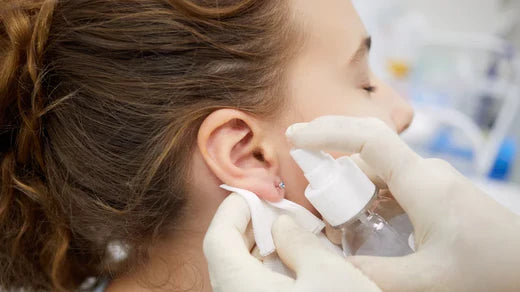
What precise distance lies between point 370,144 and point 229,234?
24 cm

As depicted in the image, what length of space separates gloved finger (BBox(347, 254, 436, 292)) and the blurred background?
4.02 ft

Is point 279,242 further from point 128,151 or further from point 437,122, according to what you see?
point 437,122

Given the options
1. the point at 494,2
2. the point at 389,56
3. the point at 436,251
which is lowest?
the point at 389,56

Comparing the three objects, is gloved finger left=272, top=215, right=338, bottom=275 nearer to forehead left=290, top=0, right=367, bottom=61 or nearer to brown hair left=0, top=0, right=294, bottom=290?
brown hair left=0, top=0, right=294, bottom=290

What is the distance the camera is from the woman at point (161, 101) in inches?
28.2

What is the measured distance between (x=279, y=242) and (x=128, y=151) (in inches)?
11.0

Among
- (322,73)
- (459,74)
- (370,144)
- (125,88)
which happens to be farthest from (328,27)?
(459,74)

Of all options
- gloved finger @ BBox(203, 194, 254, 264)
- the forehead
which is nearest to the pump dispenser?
gloved finger @ BBox(203, 194, 254, 264)

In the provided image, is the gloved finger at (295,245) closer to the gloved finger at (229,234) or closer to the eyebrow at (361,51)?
the gloved finger at (229,234)

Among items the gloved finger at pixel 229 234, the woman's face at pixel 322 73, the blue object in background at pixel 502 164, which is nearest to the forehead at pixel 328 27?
the woman's face at pixel 322 73

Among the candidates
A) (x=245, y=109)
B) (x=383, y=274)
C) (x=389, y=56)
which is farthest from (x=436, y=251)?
(x=389, y=56)

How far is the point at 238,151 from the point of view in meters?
0.76

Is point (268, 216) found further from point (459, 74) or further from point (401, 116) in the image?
point (459, 74)

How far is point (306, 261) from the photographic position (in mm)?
635
